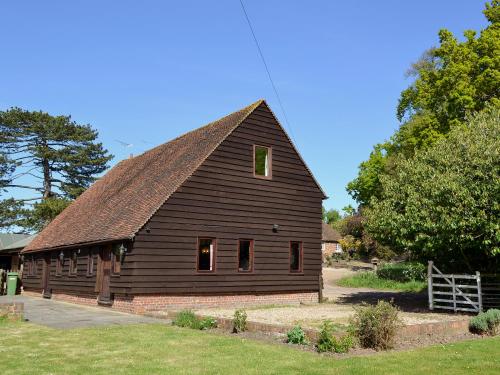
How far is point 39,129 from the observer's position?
52.7m

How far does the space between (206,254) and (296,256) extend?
463 cm

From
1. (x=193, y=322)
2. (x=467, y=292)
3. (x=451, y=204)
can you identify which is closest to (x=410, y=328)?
(x=193, y=322)

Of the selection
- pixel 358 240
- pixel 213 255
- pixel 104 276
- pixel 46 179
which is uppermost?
pixel 46 179

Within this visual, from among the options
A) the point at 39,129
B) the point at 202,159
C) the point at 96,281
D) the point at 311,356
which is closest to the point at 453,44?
the point at 202,159

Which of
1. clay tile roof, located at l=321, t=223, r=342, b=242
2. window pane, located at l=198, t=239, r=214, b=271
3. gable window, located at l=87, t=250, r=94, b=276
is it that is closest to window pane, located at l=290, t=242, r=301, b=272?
window pane, located at l=198, t=239, r=214, b=271

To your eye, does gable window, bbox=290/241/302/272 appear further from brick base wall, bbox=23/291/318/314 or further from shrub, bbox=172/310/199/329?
shrub, bbox=172/310/199/329

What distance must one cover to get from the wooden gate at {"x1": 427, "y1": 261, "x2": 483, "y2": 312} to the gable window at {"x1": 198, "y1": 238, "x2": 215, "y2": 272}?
7972mm

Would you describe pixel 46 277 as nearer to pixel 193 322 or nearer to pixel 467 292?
pixel 193 322

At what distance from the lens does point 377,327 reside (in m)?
10.2

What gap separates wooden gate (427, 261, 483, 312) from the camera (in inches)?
639

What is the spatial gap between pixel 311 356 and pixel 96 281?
44.6 ft

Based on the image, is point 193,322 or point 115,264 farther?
point 115,264

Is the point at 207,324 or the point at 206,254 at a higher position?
the point at 206,254

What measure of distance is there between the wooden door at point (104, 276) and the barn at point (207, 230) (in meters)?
0.04
